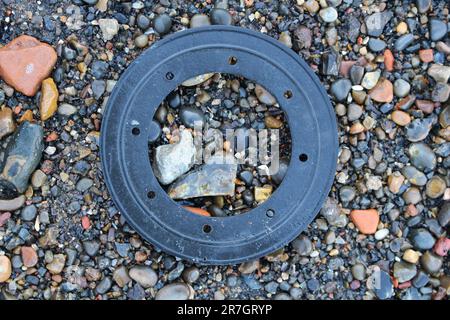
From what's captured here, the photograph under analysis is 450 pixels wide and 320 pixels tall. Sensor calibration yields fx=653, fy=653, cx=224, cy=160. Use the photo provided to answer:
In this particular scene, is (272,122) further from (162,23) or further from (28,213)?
(28,213)

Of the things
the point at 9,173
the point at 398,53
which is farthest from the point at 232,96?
the point at 9,173

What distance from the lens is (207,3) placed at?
2.37 meters

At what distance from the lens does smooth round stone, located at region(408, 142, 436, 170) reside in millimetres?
2312

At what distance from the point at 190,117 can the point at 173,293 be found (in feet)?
2.00

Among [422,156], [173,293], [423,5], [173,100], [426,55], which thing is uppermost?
[423,5]

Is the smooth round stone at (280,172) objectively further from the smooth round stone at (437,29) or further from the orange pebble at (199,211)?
the smooth round stone at (437,29)

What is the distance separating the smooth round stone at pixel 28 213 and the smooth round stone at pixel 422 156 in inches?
52.5

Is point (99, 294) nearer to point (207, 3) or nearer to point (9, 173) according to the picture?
point (9, 173)

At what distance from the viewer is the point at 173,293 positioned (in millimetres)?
2219

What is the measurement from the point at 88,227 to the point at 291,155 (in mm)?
742

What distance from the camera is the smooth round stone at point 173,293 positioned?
2.22m

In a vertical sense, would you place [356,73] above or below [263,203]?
above

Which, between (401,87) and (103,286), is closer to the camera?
(103,286)

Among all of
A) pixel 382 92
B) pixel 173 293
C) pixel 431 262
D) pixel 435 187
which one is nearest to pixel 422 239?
pixel 431 262
